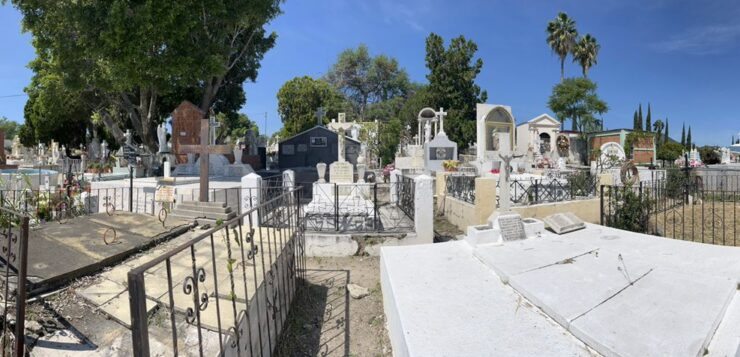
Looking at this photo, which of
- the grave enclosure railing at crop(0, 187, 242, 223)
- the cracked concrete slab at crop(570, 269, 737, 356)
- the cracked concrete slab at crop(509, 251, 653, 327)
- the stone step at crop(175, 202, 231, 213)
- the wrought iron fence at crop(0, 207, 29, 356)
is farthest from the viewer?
the grave enclosure railing at crop(0, 187, 242, 223)

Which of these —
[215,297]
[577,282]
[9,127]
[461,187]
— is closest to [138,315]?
[215,297]

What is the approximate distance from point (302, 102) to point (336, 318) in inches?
1466

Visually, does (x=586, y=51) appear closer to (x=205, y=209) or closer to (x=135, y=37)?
(x=135, y=37)

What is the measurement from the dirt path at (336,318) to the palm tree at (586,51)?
40.2m

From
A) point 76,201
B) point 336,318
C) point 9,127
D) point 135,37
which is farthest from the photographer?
point 9,127

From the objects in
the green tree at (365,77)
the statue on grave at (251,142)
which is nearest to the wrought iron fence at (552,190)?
the statue on grave at (251,142)

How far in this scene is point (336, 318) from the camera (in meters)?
4.92

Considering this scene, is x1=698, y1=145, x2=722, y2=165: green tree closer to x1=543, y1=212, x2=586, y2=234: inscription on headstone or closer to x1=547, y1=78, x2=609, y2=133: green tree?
x1=547, y1=78, x2=609, y2=133: green tree

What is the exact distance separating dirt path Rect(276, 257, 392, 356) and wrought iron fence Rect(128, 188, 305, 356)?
24 centimetres

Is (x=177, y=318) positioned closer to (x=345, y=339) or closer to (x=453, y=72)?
(x=345, y=339)

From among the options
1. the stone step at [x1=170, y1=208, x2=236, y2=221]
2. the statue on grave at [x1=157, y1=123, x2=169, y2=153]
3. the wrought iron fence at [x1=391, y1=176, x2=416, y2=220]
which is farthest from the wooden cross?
the statue on grave at [x1=157, y1=123, x2=169, y2=153]

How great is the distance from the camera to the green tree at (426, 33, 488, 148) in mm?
33281

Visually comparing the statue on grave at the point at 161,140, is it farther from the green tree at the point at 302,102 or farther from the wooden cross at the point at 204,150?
the green tree at the point at 302,102

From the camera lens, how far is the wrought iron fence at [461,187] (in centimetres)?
996
